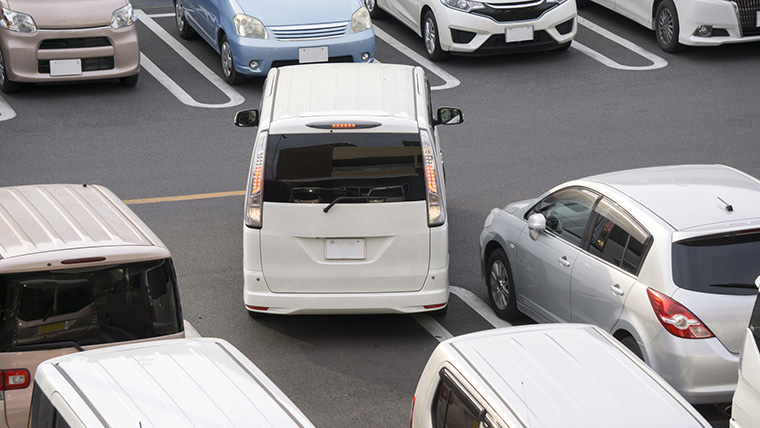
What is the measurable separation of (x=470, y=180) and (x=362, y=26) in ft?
11.9

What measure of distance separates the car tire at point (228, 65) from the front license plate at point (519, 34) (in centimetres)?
391

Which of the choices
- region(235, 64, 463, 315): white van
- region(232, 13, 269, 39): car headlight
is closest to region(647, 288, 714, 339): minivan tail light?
region(235, 64, 463, 315): white van

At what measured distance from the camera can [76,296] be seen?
243 inches

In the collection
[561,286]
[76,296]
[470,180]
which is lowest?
[470,180]

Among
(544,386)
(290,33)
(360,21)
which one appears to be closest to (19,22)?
(290,33)

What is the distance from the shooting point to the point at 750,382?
19.3 feet

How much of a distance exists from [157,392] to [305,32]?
400 inches

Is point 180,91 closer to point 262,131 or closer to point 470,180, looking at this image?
point 470,180

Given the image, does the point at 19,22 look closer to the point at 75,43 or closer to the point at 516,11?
the point at 75,43

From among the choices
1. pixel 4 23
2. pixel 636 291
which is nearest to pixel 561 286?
pixel 636 291

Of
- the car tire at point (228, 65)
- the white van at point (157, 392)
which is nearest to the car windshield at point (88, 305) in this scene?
the white van at point (157, 392)

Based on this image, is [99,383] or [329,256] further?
[329,256]

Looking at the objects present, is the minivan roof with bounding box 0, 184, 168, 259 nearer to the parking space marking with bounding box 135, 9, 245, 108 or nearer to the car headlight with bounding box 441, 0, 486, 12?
the parking space marking with bounding box 135, 9, 245, 108

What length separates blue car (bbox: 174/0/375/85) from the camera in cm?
1448
